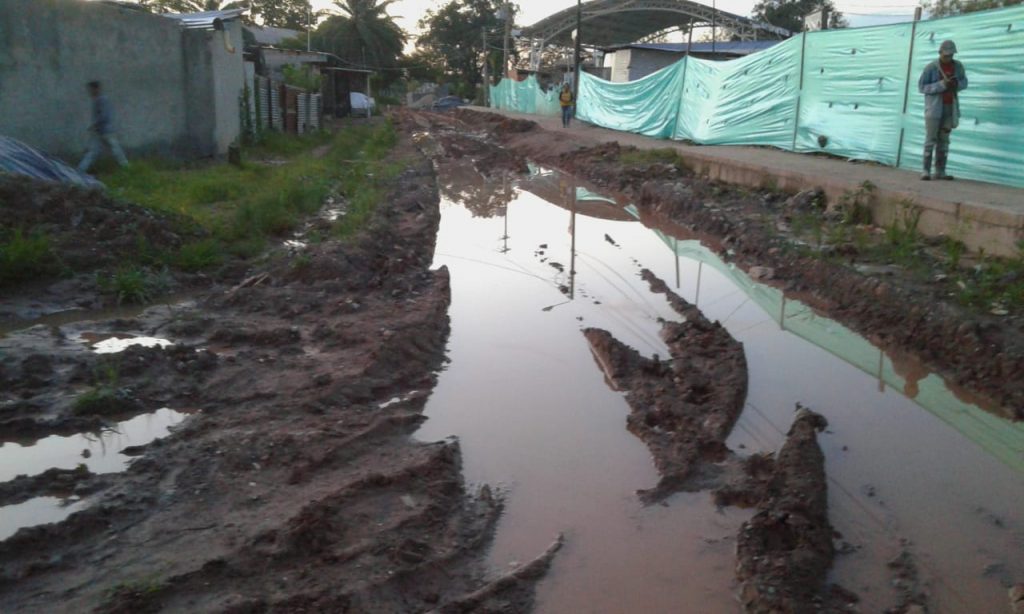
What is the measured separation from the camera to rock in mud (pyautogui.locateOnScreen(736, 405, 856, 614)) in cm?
285

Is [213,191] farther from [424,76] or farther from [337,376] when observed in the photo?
[424,76]

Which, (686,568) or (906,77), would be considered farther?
(906,77)

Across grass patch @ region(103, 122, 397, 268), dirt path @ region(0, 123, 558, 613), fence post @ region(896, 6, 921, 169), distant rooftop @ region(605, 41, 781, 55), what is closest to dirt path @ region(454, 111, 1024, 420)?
fence post @ region(896, 6, 921, 169)

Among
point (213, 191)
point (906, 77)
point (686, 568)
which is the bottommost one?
point (686, 568)

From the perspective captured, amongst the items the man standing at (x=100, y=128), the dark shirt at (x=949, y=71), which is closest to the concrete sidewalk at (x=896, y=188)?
the dark shirt at (x=949, y=71)

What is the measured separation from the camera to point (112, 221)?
283 inches

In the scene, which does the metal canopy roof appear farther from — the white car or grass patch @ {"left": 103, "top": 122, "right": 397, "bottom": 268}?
grass patch @ {"left": 103, "top": 122, "right": 397, "bottom": 268}

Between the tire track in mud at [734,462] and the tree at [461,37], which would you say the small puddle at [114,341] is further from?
the tree at [461,37]

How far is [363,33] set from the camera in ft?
153

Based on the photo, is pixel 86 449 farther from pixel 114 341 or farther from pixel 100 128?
pixel 100 128

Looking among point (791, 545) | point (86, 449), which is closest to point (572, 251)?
point (86, 449)

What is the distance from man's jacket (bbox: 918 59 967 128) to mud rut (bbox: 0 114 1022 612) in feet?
11.3

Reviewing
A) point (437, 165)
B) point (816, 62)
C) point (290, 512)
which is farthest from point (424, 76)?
point (290, 512)

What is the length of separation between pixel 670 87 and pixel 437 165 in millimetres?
5551
